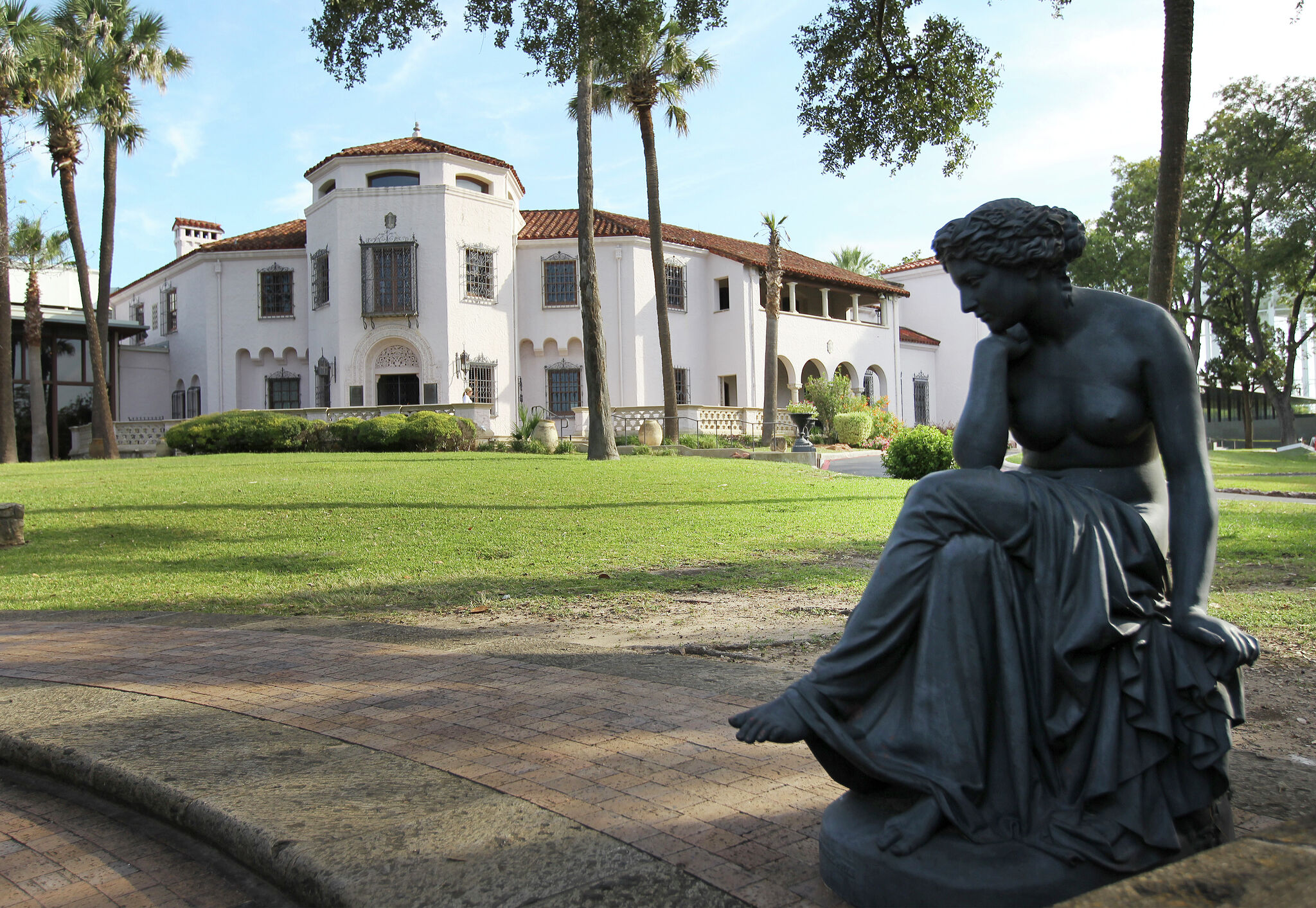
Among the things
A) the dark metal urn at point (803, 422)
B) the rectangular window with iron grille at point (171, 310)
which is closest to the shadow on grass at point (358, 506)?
the dark metal urn at point (803, 422)

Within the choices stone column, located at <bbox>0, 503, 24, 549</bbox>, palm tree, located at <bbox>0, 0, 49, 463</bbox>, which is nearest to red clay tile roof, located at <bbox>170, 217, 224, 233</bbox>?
palm tree, located at <bbox>0, 0, 49, 463</bbox>

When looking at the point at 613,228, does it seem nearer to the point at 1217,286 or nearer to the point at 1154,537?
the point at 1217,286

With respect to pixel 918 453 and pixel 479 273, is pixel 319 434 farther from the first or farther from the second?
pixel 918 453

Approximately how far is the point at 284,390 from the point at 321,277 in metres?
4.67

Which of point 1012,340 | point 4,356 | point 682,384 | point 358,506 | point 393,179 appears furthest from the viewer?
point 682,384

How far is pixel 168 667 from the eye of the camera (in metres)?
5.02

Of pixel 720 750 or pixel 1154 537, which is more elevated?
pixel 1154 537

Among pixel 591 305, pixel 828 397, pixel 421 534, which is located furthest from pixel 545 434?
pixel 421 534

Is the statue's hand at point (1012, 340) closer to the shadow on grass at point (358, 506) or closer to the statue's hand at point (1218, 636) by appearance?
the statue's hand at point (1218, 636)

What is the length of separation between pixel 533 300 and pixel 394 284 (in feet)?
16.4

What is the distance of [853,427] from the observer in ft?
102

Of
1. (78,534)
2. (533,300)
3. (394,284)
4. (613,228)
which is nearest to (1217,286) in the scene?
(613,228)

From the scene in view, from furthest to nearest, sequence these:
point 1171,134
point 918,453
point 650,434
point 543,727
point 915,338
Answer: point 915,338 < point 650,434 < point 918,453 < point 1171,134 < point 543,727

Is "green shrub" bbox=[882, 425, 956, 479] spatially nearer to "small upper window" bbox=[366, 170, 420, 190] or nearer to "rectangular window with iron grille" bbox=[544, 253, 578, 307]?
"rectangular window with iron grille" bbox=[544, 253, 578, 307]
